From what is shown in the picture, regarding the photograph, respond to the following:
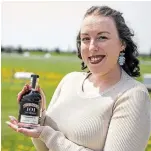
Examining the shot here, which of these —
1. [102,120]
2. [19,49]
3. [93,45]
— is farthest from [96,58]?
[19,49]

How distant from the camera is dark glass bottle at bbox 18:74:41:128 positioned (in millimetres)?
959

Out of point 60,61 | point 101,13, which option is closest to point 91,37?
point 101,13

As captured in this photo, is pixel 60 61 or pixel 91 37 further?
pixel 60 61

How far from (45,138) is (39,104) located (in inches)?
3.8

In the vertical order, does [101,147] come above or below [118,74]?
below

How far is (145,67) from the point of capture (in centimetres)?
175

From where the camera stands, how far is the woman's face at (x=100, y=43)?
0.90m

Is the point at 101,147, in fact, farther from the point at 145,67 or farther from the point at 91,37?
the point at 145,67

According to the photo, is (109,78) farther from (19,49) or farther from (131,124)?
(19,49)

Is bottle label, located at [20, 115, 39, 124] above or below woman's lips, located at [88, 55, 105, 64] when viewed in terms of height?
below

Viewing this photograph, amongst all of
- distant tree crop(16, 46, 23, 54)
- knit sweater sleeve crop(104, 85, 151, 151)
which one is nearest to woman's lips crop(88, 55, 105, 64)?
knit sweater sleeve crop(104, 85, 151, 151)

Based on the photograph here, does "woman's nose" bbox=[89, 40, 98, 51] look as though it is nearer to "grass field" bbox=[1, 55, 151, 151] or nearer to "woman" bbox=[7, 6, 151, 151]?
"woman" bbox=[7, 6, 151, 151]

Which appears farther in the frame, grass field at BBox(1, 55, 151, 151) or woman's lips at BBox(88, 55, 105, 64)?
grass field at BBox(1, 55, 151, 151)

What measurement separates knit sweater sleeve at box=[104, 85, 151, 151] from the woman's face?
3.9 inches
